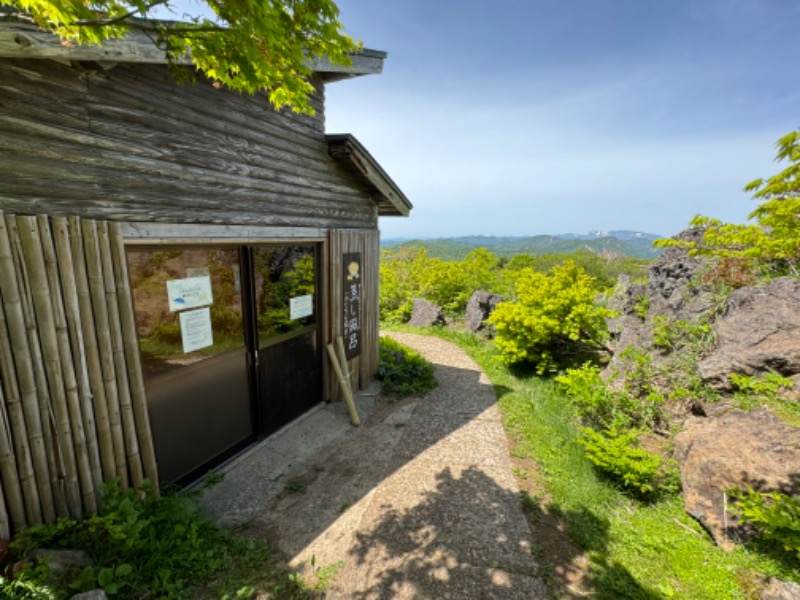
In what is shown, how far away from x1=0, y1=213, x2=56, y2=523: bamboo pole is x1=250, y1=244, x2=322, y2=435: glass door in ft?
7.45

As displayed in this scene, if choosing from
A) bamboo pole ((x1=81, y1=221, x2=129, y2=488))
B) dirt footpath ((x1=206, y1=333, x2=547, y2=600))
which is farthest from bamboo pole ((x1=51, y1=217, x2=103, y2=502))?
dirt footpath ((x1=206, y1=333, x2=547, y2=600))

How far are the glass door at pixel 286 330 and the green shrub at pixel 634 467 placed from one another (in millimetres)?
4476

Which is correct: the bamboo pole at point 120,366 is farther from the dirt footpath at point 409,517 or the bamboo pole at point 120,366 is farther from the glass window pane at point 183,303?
the dirt footpath at point 409,517

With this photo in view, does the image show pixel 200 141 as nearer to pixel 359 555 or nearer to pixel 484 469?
pixel 359 555

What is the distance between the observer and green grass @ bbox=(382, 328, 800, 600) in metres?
2.96

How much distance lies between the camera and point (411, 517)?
3793mm

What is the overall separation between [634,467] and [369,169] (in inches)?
226

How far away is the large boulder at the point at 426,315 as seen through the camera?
12.9 m

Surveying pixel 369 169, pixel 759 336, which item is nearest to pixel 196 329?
pixel 369 169

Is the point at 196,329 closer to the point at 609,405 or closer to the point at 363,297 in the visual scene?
the point at 363,297

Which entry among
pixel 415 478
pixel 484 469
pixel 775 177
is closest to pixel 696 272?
pixel 775 177

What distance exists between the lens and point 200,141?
3672mm

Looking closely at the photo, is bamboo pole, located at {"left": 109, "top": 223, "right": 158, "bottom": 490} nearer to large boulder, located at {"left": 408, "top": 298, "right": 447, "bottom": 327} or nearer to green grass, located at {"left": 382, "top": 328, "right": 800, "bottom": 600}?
green grass, located at {"left": 382, "top": 328, "right": 800, "bottom": 600}

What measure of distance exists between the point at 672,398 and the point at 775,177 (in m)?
3.34
